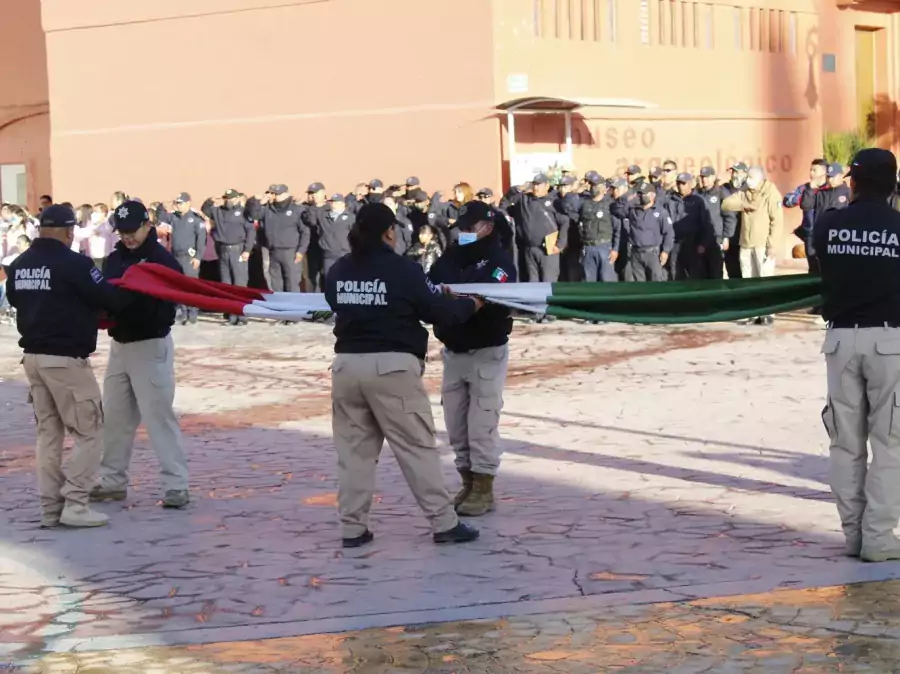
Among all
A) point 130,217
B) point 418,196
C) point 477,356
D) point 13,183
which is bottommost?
point 477,356

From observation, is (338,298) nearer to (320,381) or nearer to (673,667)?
(673,667)

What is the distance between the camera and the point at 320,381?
15.2 metres

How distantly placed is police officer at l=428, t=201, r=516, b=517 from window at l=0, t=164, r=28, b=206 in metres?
29.6

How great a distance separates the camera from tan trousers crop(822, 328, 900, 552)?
7402 mm

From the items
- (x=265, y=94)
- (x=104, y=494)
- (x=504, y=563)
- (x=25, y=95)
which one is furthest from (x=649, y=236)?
(x=25, y=95)

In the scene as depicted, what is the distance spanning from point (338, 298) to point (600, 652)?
99.9 inches

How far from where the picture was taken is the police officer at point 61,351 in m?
8.64

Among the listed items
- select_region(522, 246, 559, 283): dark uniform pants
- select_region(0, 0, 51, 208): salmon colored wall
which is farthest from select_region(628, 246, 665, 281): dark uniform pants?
select_region(0, 0, 51, 208): salmon colored wall

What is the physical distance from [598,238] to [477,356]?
38.0 ft

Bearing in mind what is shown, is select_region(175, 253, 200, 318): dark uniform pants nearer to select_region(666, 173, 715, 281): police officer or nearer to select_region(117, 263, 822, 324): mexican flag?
select_region(666, 173, 715, 281): police officer

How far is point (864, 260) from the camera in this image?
24.3 feet

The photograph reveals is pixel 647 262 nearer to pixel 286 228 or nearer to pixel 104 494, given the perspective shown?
pixel 286 228

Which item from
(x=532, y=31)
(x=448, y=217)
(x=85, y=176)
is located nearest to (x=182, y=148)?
A: (x=85, y=176)

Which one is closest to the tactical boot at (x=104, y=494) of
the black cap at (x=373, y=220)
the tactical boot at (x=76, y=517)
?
the tactical boot at (x=76, y=517)
